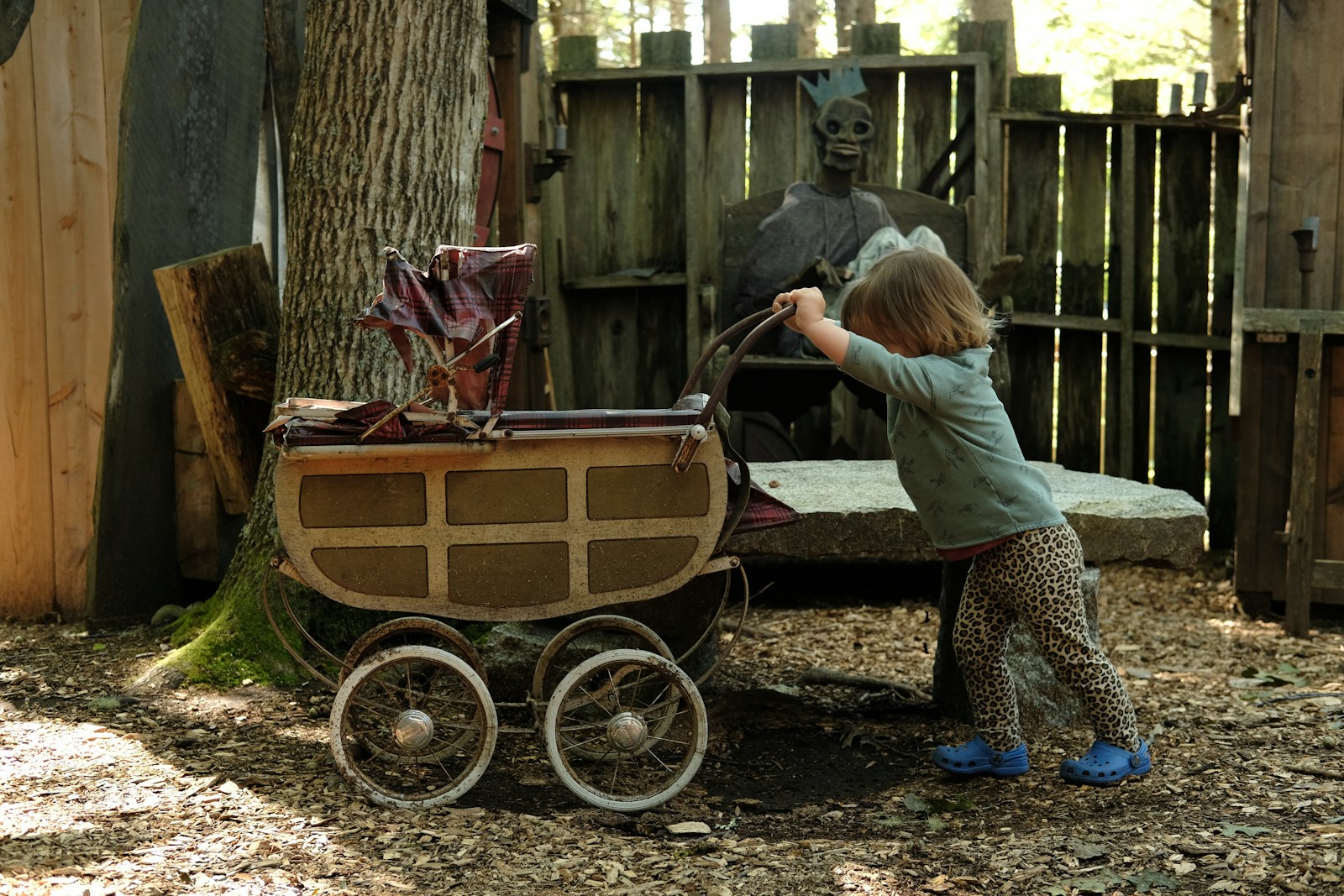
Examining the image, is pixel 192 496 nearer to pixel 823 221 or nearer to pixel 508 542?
pixel 508 542

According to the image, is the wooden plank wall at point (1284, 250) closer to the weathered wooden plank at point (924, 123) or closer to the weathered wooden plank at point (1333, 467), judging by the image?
the weathered wooden plank at point (1333, 467)

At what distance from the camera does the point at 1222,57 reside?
9.91m

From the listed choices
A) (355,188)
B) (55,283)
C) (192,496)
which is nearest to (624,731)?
(355,188)

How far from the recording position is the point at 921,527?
156 inches

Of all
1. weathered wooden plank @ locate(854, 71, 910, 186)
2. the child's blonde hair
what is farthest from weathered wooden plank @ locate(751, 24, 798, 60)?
the child's blonde hair

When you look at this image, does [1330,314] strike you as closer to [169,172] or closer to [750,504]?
[750,504]

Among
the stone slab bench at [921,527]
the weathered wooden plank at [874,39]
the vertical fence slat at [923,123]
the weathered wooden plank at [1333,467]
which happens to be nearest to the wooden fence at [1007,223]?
the vertical fence slat at [923,123]

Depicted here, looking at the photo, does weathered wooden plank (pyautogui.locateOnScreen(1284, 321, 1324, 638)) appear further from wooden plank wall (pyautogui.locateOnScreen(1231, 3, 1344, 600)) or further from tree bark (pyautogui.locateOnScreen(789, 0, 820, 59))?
tree bark (pyautogui.locateOnScreen(789, 0, 820, 59))

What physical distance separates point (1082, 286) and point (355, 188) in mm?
4720

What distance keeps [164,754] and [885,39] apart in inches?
227

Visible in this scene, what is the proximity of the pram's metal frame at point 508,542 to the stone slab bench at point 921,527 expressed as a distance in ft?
1.85

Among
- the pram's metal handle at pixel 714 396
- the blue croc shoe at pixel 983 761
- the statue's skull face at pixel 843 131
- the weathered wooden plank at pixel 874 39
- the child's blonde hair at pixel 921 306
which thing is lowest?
the blue croc shoe at pixel 983 761

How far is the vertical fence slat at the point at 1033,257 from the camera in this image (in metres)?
7.54

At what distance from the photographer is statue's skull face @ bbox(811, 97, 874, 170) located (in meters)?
6.62
